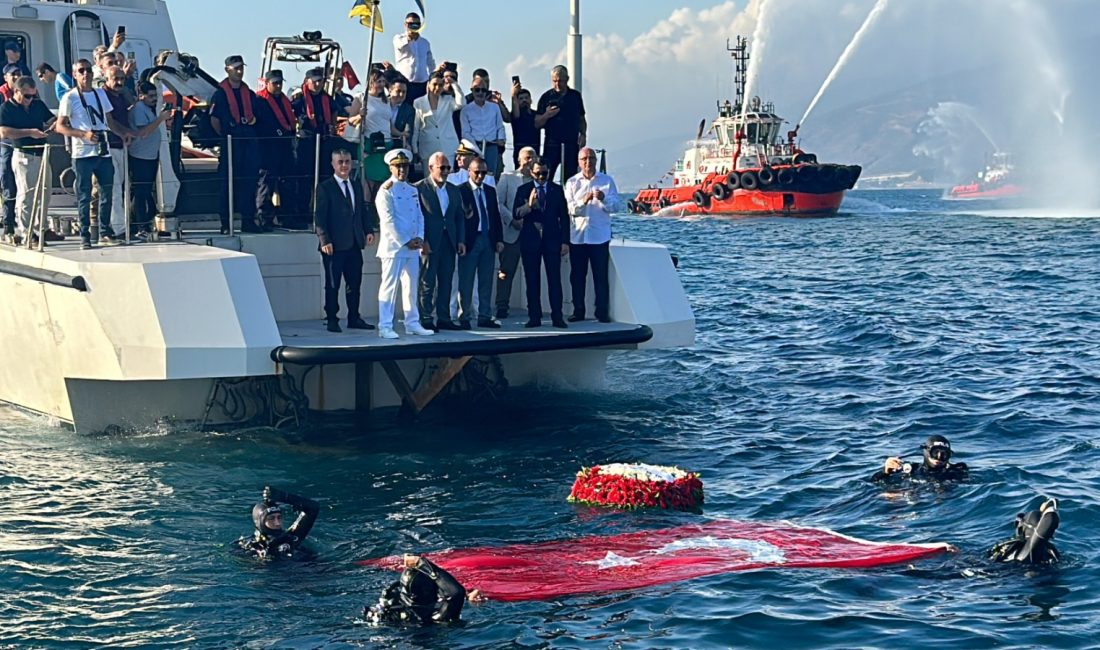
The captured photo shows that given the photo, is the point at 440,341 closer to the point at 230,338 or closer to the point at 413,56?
the point at 230,338

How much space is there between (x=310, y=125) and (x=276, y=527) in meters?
5.46

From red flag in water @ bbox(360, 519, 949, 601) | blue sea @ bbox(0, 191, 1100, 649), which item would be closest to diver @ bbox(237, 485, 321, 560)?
blue sea @ bbox(0, 191, 1100, 649)

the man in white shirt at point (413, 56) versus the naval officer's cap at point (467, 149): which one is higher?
the man in white shirt at point (413, 56)

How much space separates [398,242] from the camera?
40.5 feet

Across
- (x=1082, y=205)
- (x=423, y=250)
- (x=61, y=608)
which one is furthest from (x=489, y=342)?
(x=1082, y=205)

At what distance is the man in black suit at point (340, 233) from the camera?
12.4m

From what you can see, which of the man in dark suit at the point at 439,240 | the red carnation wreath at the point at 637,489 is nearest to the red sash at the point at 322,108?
the man in dark suit at the point at 439,240

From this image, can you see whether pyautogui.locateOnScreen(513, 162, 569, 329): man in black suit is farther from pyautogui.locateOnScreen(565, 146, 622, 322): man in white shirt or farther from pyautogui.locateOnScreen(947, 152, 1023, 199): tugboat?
pyautogui.locateOnScreen(947, 152, 1023, 199): tugboat

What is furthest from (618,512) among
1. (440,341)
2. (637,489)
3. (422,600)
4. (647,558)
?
(422,600)

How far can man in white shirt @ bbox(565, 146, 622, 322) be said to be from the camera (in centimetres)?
1340

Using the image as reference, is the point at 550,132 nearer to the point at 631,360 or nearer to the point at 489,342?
the point at 489,342

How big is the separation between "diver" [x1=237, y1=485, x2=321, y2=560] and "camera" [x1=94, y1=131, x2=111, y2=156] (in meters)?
4.42

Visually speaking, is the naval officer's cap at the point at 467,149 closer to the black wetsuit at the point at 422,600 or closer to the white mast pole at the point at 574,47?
the white mast pole at the point at 574,47

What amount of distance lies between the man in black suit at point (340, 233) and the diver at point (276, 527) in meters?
3.16
